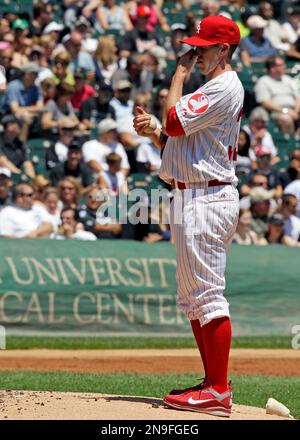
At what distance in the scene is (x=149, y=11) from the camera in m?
18.4

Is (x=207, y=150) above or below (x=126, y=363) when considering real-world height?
above

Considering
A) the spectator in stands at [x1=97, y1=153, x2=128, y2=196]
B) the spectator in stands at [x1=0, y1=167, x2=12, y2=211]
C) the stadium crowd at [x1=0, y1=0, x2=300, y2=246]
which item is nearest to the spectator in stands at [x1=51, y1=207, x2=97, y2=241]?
the stadium crowd at [x1=0, y1=0, x2=300, y2=246]

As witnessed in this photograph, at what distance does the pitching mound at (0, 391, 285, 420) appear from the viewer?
19.8 feet

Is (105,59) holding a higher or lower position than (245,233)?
higher

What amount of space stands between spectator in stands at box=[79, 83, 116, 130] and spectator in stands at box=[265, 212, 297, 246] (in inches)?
124

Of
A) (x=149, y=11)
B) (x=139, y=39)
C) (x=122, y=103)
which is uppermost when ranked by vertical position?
(x=149, y=11)

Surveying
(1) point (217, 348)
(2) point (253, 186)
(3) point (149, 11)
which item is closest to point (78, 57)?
(3) point (149, 11)

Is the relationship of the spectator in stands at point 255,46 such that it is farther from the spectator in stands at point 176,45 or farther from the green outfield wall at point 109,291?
the green outfield wall at point 109,291

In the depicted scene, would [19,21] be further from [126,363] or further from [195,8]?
[126,363]

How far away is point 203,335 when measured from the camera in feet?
21.0

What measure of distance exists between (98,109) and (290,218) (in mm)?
3510

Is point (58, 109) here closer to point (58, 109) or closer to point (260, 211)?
point (58, 109)
